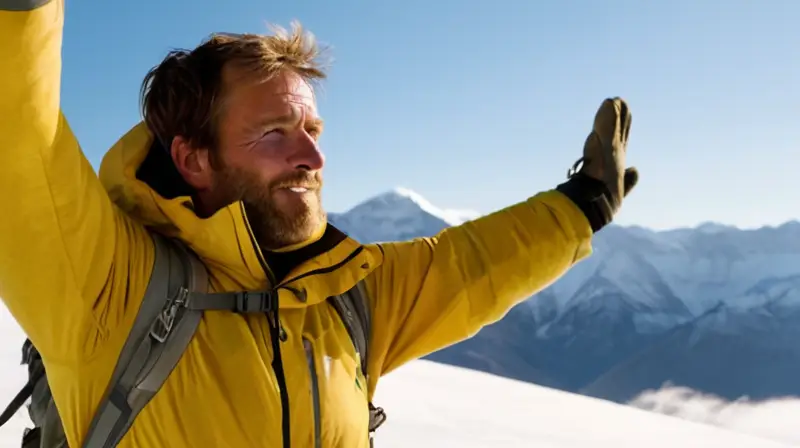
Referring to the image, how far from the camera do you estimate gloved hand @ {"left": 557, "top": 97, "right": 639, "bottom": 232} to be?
5.56 ft

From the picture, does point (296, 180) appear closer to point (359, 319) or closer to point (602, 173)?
point (359, 319)

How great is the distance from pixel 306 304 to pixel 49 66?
0.64m

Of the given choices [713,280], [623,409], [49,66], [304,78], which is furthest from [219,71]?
[713,280]

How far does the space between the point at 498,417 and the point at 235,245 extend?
453 centimetres

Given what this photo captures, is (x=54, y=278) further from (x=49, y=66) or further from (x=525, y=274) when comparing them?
(x=525, y=274)

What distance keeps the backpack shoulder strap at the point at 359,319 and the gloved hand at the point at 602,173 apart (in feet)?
2.05

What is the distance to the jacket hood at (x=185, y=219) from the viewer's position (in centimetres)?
128

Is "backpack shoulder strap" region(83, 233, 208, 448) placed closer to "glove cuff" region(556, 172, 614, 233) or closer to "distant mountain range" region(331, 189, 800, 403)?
"glove cuff" region(556, 172, 614, 233)

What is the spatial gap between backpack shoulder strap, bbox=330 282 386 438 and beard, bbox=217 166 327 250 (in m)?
0.17

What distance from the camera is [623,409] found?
646 cm

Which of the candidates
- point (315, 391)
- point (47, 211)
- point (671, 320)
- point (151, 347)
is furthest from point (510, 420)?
point (671, 320)

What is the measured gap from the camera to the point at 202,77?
5.06ft

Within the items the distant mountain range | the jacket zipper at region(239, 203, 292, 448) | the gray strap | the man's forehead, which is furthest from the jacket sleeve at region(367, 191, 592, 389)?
the distant mountain range

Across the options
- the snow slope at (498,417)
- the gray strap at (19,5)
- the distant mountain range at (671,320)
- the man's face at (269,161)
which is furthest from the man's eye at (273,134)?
the distant mountain range at (671,320)
